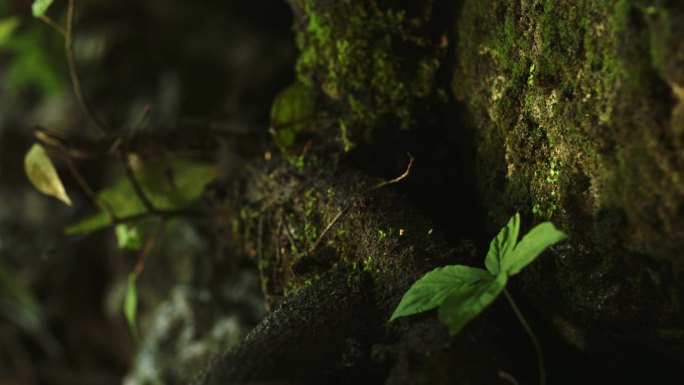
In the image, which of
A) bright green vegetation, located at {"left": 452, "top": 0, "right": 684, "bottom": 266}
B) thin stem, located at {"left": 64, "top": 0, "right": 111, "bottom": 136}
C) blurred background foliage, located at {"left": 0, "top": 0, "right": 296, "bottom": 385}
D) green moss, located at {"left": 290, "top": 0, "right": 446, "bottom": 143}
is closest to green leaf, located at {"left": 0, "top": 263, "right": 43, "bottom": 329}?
blurred background foliage, located at {"left": 0, "top": 0, "right": 296, "bottom": 385}

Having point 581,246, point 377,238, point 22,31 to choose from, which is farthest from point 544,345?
point 22,31

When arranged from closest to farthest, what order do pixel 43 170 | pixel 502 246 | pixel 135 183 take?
pixel 502 246 < pixel 43 170 < pixel 135 183

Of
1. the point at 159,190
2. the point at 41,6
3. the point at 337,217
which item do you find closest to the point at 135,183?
the point at 159,190

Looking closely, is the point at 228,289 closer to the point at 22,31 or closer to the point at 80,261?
the point at 80,261

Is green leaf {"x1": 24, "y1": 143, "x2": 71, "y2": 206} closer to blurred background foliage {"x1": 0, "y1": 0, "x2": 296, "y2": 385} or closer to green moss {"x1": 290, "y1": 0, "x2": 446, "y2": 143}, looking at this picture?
green moss {"x1": 290, "y1": 0, "x2": 446, "y2": 143}

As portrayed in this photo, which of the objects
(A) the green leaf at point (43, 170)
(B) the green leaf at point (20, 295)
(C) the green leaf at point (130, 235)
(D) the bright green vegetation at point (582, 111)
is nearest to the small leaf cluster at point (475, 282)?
(D) the bright green vegetation at point (582, 111)

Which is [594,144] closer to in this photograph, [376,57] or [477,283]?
[477,283]

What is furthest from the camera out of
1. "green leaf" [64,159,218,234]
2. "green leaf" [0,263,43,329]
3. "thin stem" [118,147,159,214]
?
"green leaf" [0,263,43,329]
